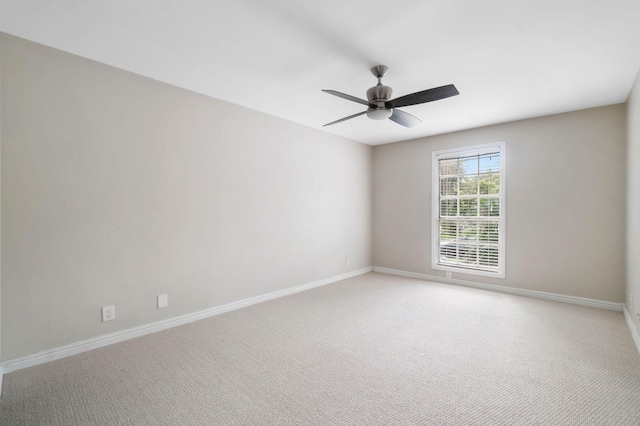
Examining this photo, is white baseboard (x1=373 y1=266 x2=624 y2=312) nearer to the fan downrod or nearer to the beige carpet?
the beige carpet

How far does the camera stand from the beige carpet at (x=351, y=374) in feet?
5.87

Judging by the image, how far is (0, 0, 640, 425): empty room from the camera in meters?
1.98

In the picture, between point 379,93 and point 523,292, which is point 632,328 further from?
point 379,93

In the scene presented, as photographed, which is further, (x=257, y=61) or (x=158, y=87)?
(x=158, y=87)

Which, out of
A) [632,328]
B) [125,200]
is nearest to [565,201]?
[632,328]

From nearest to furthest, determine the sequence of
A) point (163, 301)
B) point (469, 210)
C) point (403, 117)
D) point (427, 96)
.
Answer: point (427, 96) → point (163, 301) → point (403, 117) → point (469, 210)

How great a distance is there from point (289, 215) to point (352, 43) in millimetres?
2562

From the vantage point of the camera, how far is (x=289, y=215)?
4402 millimetres

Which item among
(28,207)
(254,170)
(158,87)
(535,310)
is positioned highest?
(158,87)

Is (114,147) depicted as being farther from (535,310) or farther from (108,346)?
(535,310)

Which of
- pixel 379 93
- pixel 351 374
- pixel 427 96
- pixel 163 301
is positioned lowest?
pixel 351 374

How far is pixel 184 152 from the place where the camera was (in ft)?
10.7

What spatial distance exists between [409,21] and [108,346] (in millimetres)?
3611

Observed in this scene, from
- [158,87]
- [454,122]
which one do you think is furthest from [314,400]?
[454,122]
